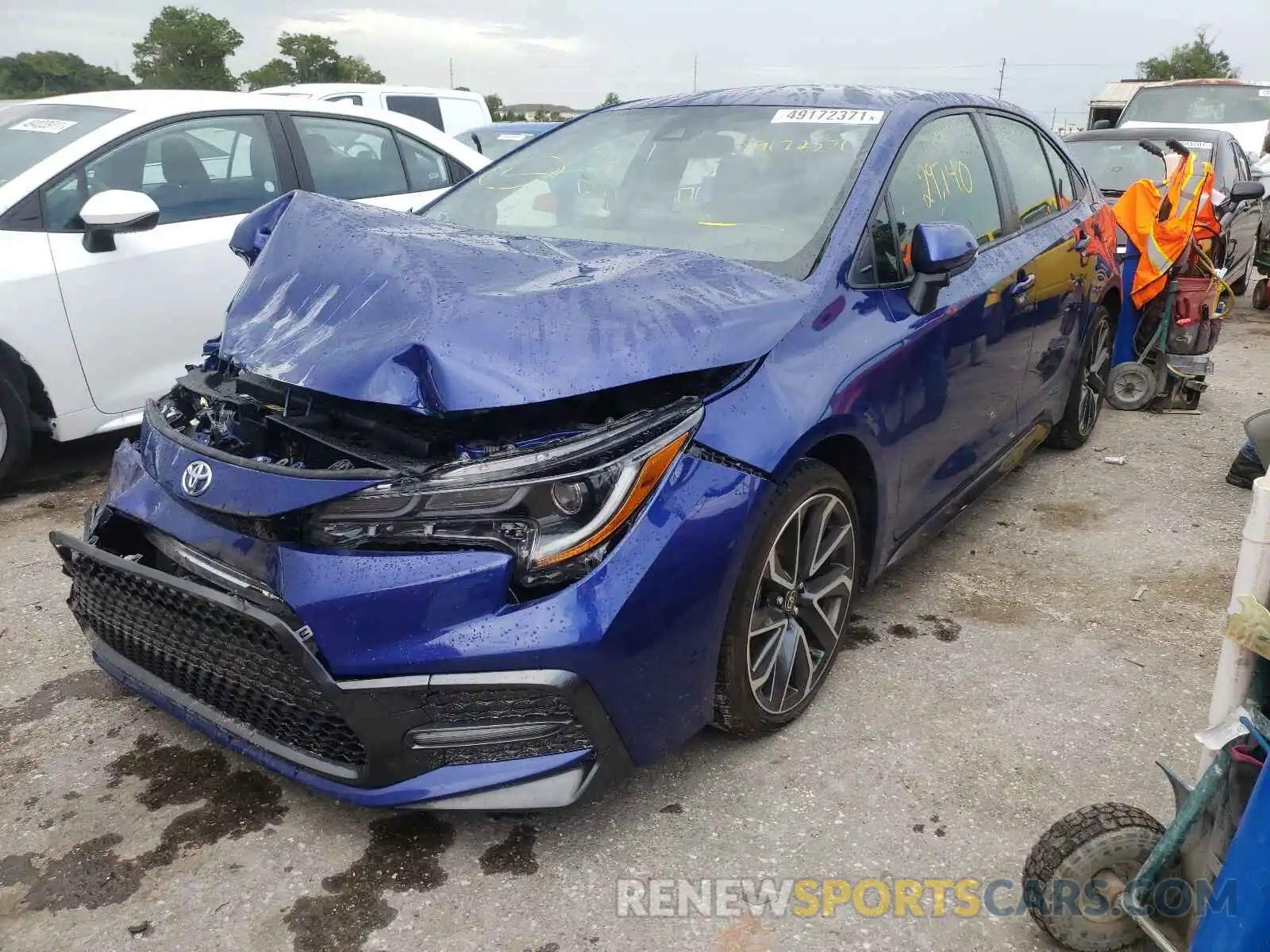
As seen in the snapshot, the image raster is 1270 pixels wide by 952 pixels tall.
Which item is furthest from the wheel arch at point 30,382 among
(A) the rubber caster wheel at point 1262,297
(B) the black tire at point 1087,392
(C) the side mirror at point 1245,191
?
(A) the rubber caster wheel at point 1262,297

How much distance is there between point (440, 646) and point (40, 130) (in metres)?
3.80

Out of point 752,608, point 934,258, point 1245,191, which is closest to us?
point 752,608

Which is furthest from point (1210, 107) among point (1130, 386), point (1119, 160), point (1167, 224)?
point (1167, 224)

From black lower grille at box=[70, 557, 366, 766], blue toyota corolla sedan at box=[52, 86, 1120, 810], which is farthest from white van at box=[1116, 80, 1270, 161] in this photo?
black lower grille at box=[70, 557, 366, 766]

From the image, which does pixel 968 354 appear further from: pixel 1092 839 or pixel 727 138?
pixel 1092 839

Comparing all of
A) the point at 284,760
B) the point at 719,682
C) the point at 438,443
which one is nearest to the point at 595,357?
the point at 438,443

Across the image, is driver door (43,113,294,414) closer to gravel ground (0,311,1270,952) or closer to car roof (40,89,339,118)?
car roof (40,89,339,118)

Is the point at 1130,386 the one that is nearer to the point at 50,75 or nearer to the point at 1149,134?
the point at 1149,134

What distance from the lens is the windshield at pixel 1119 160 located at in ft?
26.6

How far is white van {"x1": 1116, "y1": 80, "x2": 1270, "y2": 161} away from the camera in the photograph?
38.7 feet

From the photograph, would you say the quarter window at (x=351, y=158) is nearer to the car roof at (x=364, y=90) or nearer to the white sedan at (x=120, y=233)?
the white sedan at (x=120, y=233)

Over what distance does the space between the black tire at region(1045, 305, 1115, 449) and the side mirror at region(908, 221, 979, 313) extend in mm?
2052

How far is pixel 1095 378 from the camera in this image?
500 centimetres

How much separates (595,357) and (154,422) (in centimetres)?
118
